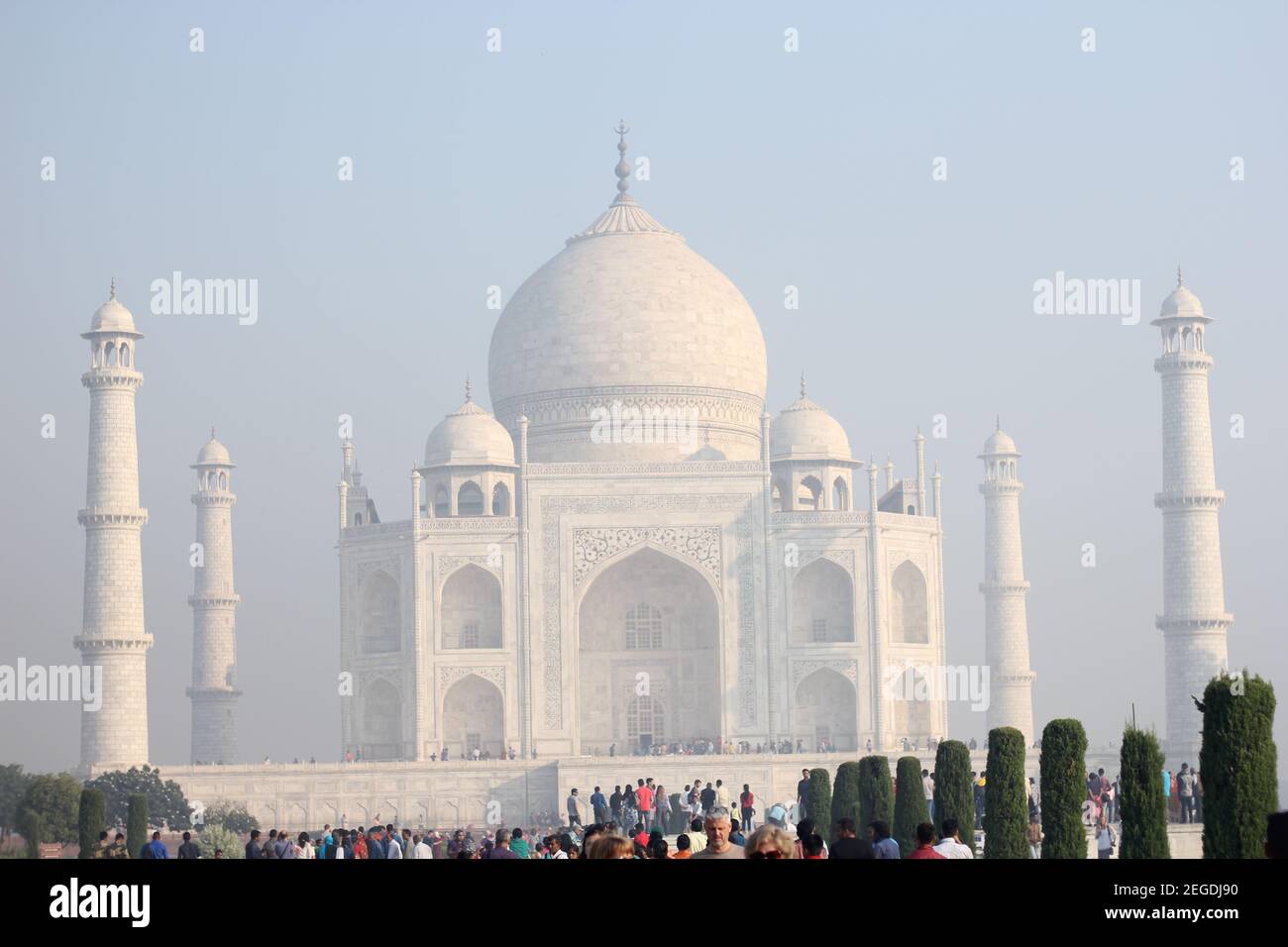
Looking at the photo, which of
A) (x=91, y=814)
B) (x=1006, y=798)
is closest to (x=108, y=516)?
(x=91, y=814)

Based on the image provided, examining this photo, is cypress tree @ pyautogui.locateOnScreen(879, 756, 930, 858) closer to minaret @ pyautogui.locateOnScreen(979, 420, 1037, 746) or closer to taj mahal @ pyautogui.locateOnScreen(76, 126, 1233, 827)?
taj mahal @ pyautogui.locateOnScreen(76, 126, 1233, 827)

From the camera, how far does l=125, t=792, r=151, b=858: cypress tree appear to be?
21859 millimetres

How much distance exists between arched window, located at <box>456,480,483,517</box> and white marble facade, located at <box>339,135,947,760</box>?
0.04 metres

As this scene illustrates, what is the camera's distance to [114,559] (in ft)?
106

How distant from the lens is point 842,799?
20531 mm

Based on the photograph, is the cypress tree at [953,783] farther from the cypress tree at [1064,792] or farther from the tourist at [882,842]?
the tourist at [882,842]

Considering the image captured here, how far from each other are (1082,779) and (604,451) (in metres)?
Result: 23.7

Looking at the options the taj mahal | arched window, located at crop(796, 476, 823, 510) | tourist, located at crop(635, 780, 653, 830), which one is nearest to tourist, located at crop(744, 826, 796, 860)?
tourist, located at crop(635, 780, 653, 830)

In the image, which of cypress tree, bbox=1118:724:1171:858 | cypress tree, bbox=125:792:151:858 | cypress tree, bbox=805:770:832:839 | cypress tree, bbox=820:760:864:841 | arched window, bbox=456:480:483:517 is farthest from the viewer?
arched window, bbox=456:480:483:517

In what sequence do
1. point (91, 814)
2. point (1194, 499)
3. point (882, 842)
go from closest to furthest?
1. point (882, 842)
2. point (91, 814)
3. point (1194, 499)

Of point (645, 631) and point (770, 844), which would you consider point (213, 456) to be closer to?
point (645, 631)

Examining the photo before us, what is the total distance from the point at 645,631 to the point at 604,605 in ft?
2.71

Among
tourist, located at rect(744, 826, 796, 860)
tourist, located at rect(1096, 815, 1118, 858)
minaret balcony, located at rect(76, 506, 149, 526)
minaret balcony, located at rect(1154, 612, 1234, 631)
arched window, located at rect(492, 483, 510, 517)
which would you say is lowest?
tourist, located at rect(1096, 815, 1118, 858)
